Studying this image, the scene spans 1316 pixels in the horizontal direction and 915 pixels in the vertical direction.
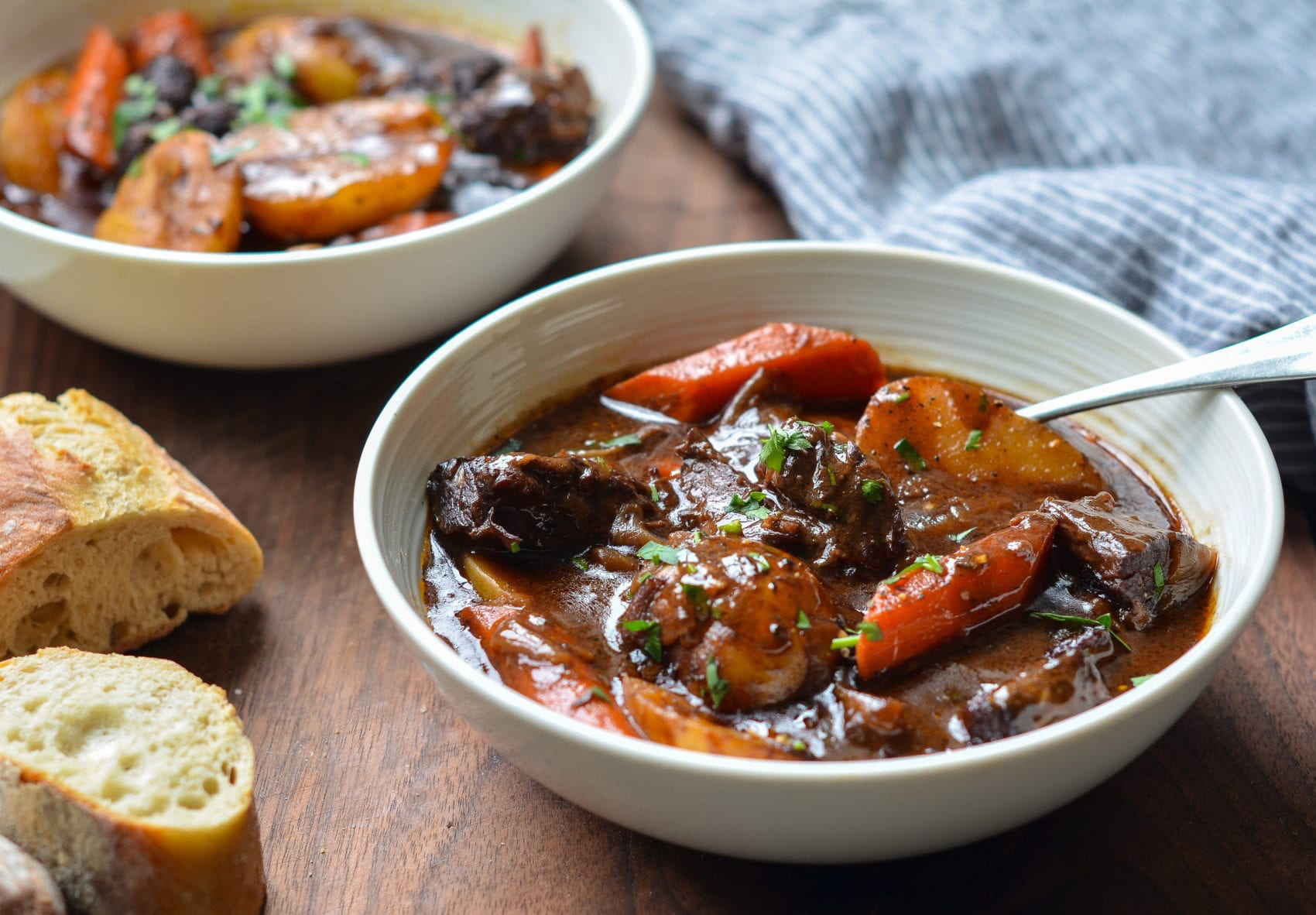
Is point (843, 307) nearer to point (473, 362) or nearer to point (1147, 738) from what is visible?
point (473, 362)

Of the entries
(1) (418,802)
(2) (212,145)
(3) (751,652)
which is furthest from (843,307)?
(2) (212,145)

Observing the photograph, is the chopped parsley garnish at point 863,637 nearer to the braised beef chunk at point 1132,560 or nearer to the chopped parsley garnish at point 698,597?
the chopped parsley garnish at point 698,597

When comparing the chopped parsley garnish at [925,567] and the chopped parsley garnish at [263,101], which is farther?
the chopped parsley garnish at [263,101]

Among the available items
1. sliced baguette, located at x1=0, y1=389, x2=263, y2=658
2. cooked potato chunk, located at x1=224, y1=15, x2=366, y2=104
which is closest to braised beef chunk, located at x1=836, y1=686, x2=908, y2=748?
sliced baguette, located at x1=0, y1=389, x2=263, y2=658

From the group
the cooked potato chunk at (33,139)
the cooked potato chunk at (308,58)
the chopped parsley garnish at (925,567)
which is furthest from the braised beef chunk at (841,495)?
the cooked potato chunk at (33,139)

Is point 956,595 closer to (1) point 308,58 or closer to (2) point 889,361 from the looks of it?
(2) point 889,361

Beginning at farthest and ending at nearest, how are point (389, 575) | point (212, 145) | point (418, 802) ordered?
point (212, 145), point (418, 802), point (389, 575)
